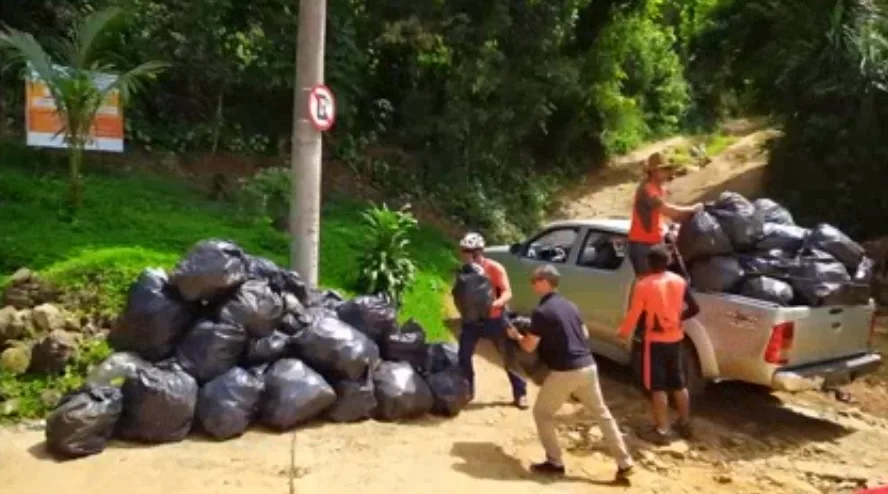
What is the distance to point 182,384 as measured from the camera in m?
7.06

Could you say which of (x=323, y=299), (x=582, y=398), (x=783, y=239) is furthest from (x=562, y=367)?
(x=783, y=239)

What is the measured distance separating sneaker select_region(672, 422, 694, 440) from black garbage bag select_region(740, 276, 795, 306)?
1.17 meters

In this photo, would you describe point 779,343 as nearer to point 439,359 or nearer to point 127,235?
point 439,359

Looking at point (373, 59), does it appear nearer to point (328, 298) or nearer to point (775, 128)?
point (775, 128)

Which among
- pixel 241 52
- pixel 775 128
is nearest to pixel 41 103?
pixel 241 52

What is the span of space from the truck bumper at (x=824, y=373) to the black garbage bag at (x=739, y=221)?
1.19 m

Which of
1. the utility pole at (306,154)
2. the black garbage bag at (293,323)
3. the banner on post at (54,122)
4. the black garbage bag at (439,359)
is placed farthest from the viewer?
the banner on post at (54,122)

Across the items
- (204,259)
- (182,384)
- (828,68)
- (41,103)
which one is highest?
(828,68)

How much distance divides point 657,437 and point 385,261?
396cm

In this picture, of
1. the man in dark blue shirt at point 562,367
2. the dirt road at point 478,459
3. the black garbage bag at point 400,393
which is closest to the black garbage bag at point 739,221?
the dirt road at point 478,459

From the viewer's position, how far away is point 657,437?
311 inches

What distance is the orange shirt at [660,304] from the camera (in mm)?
7535

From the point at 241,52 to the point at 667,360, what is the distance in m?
10.4

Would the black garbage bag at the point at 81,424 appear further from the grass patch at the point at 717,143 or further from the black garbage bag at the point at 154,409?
the grass patch at the point at 717,143
